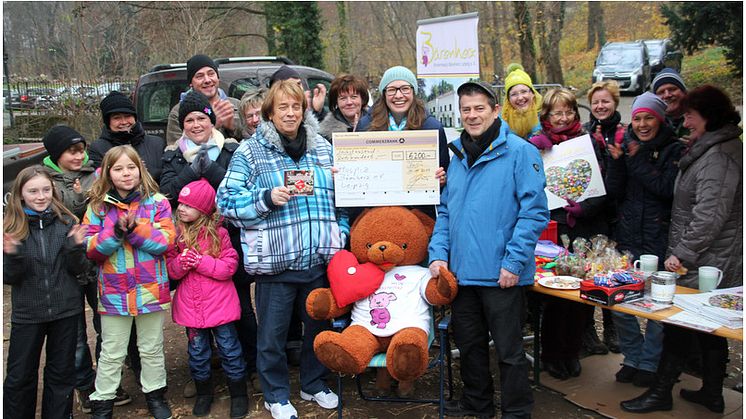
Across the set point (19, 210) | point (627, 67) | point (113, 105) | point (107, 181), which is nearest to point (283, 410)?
point (107, 181)

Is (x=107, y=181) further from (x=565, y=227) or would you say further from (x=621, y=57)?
(x=621, y=57)

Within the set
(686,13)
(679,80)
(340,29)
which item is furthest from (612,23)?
(679,80)

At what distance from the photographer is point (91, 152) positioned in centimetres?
430

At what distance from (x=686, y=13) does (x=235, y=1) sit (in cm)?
1343

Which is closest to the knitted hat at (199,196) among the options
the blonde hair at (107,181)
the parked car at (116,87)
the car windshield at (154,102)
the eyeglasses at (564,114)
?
the blonde hair at (107,181)

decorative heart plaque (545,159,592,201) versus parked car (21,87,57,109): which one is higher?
parked car (21,87,57,109)

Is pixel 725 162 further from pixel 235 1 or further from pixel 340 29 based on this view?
pixel 340 29

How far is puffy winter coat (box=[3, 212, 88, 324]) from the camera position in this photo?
3605mm

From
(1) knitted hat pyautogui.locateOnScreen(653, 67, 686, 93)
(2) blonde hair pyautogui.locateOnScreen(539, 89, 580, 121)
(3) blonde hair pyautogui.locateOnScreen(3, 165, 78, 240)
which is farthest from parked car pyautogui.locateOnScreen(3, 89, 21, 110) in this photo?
(1) knitted hat pyautogui.locateOnScreen(653, 67, 686, 93)

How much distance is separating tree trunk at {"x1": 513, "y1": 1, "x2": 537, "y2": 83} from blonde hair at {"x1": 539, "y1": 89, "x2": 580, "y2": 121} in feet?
45.1

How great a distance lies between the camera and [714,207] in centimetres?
367

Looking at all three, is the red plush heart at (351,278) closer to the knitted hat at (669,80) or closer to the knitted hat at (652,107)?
the knitted hat at (652,107)

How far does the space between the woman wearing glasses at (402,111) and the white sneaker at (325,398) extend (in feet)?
4.47

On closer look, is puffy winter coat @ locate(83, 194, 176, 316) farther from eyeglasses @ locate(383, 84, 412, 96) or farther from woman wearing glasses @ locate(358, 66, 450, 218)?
eyeglasses @ locate(383, 84, 412, 96)
